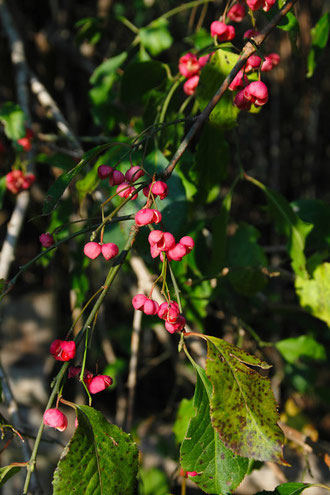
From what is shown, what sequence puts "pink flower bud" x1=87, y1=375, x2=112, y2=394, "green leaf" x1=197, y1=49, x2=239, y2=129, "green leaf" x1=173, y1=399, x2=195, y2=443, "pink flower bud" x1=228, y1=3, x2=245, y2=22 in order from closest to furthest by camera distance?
"pink flower bud" x1=87, y1=375, x2=112, y2=394 → "green leaf" x1=197, y1=49, x2=239, y2=129 → "pink flower bud" x1=228, y1=3, x2=245, y2=22 → "green leaf" x1=173, y1=399, x2=195, y2=443

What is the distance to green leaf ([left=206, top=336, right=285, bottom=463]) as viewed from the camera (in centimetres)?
55

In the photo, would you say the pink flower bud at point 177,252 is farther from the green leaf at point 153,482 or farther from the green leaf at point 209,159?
the green leaf at point 153,482

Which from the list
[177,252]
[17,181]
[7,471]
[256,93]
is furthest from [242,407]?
[17,181]

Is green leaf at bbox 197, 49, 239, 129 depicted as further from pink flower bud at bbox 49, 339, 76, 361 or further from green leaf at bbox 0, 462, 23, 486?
green leaf at bbox 0, 462, 23, 486

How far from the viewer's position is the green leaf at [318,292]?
0.95 m

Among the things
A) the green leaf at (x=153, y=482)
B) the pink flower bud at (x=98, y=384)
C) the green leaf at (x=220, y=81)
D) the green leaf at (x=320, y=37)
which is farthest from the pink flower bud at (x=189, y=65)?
the green leaf at (x=153, y=482)

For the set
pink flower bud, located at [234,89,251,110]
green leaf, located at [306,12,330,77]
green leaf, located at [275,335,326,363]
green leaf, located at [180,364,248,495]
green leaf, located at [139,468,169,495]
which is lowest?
green leaf, located at [139,468,169,495]

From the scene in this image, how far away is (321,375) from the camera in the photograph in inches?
82.2

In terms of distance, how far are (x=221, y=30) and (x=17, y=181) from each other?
632mm

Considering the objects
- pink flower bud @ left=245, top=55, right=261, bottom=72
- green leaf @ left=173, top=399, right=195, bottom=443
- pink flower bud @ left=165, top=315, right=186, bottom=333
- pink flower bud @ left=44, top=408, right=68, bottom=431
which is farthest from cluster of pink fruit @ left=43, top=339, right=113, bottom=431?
pink flower bud @ left=245, top=55, right=261, bottom=72

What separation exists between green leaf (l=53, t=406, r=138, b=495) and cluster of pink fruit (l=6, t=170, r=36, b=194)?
706 mm

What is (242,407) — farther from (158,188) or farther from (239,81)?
(239,81)

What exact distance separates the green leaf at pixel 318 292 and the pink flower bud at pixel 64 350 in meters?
0.54

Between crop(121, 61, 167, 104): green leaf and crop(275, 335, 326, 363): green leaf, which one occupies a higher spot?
crop(121, 61, 167, 104): green leaf
